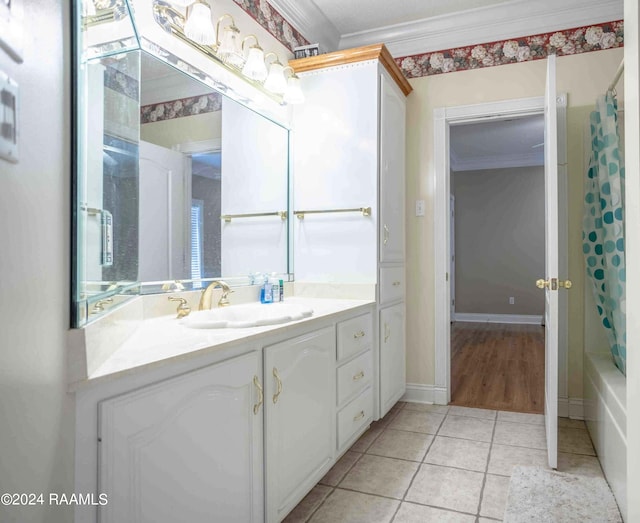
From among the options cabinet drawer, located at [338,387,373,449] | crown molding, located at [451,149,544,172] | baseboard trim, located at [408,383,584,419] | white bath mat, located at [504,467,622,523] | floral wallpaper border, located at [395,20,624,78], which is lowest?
white bath mat, located at [504,467,622,523]

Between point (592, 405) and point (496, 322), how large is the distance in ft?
14.8

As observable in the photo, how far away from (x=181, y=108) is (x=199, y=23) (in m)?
0.34

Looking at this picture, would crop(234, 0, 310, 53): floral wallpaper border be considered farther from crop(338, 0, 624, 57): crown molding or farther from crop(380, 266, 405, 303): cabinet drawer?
crop(380, 266, 405, 303): cabinet drawer

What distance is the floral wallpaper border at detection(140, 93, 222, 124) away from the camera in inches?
69.0

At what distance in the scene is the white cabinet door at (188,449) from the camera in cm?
92

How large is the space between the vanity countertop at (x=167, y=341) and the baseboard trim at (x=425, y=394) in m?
1.57

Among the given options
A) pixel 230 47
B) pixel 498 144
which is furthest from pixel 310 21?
pixel 498 144

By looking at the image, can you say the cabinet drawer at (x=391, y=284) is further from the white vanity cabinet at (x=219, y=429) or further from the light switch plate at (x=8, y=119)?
the light switch plate at (x=8, y=119)

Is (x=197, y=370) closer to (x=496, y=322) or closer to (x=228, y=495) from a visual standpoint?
(x=228, y=495)

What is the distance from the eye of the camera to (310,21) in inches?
113

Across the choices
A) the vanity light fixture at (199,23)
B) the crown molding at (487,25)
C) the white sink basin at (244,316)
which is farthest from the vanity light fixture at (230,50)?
the white sink basin at (244,316)

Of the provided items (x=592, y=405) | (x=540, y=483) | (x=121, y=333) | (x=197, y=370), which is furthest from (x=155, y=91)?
(x=592, y=405)

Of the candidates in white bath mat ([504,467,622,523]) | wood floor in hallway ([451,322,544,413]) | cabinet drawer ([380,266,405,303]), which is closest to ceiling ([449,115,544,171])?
wood floor in hallway ([451,322,544,413])

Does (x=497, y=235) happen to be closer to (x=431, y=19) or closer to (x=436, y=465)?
(x=431, y=19)
